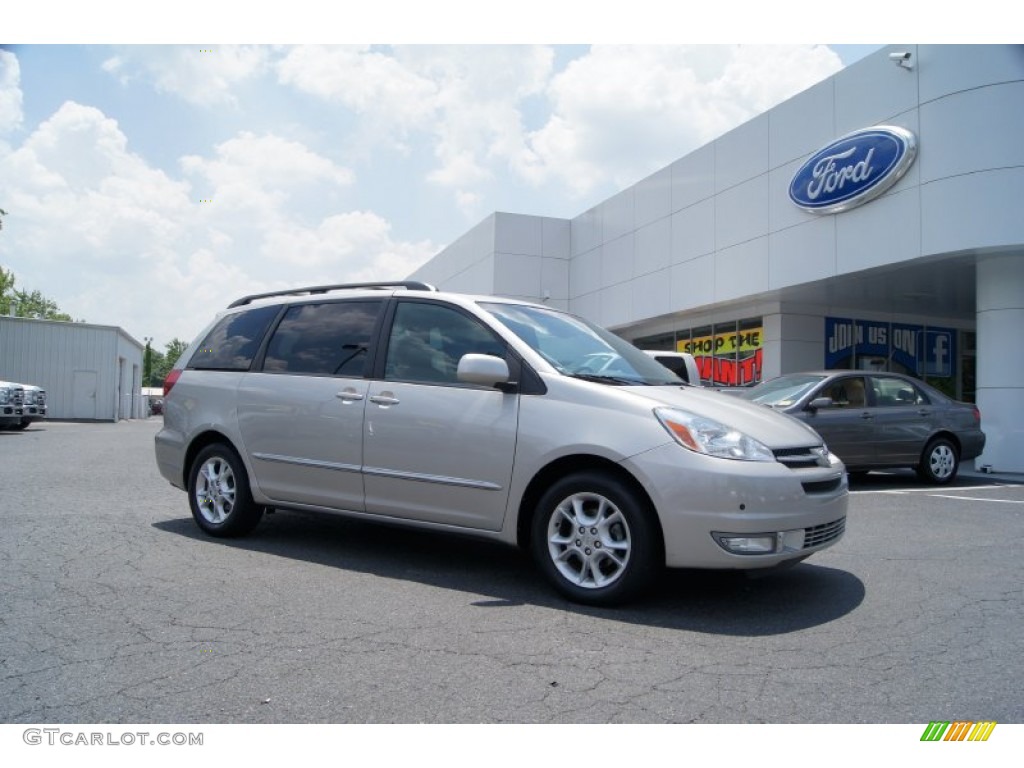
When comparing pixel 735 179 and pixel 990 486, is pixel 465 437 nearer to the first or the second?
pixel 990 486

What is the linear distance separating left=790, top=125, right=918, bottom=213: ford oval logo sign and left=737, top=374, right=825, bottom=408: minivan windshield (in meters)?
5.33

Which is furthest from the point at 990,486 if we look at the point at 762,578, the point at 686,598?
the point at 686,598

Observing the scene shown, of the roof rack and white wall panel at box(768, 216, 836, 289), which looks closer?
the roof rack

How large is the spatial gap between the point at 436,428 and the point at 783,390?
6.78 meters

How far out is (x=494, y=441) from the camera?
177 inches

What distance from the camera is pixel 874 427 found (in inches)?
398

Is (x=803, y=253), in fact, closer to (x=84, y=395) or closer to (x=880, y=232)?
(x=880, y=232)

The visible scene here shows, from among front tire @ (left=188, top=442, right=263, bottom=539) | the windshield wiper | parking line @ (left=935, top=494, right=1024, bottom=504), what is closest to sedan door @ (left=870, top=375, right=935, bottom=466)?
parking line @ (left=935, top=494, right=1024, bottom=504)

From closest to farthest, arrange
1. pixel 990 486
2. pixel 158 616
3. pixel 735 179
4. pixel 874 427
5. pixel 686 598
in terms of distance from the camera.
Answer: pixel 158 616 → pixel 686 598 → pixel 874 427 → pixel 990 486 → pixel 735 179

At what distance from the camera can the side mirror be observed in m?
4.39

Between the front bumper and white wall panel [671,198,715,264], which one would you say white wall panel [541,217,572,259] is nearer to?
white wall panel [671,198,715,264]

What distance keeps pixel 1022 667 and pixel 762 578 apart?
65.1 inches

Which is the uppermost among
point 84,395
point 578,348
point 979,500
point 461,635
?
point 84,395

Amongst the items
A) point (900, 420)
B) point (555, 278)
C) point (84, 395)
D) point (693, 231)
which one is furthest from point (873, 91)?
point (84, 395)
